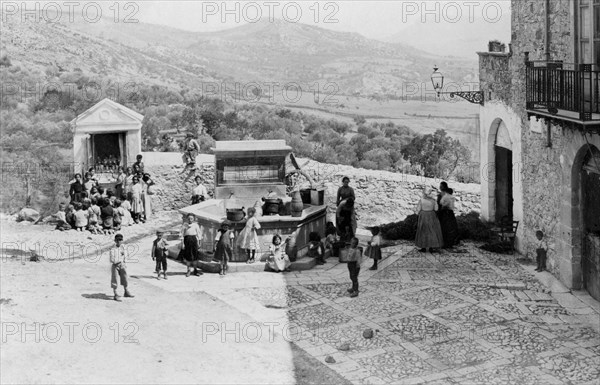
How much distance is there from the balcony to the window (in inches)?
8.9

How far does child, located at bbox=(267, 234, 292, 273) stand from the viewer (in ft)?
57.8

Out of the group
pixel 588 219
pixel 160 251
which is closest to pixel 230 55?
pixel 160 251

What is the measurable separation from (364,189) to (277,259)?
24.9ft

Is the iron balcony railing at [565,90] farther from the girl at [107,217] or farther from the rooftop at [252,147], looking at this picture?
the girl at [107,217]

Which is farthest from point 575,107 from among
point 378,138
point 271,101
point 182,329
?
point 271,101

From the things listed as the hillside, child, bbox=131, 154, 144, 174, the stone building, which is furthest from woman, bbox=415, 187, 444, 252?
the hillside

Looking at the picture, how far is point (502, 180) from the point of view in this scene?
20.8m

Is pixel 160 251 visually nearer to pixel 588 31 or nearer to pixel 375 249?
pixel 375 249

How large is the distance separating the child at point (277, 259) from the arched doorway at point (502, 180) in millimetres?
6234

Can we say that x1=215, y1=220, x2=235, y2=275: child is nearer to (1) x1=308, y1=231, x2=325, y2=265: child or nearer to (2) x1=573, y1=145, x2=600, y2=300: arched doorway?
(1) x1=308, y1=231, x2=325, y2=265: child

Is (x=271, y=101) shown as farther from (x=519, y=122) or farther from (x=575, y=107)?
(x=575, y=107)

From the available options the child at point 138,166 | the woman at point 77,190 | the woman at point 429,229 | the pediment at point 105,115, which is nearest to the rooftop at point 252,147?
the woman at point 429,229

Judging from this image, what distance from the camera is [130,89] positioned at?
5353 cm

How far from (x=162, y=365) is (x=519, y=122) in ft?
34.5
